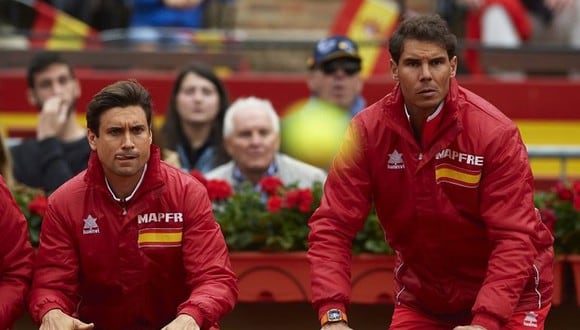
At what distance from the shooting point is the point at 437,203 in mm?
6891

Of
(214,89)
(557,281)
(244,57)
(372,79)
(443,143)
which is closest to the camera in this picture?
(443,143)

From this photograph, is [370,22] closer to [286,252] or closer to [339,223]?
[286,252]

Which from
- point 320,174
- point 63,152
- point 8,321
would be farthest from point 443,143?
point 63,152

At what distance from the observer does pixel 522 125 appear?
12.9 metres

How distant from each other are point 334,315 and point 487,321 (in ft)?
2.20

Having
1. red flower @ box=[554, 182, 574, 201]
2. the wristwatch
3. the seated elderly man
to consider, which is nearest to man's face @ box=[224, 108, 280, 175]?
the seated elderly man

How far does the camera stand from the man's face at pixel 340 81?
10.9 meters

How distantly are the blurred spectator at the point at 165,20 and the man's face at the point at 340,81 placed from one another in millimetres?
2904

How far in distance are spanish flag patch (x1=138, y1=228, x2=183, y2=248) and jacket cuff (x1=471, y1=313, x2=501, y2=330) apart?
1522 millimetres

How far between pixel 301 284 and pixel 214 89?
100 inches

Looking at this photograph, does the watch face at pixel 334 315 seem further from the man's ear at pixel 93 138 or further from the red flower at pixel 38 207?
the red flower at pixel 38 207

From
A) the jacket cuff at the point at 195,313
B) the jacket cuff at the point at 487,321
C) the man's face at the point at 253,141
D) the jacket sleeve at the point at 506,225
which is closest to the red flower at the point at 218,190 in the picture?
the man's face at the point at 253,141

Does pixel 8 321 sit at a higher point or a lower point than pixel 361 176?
lower

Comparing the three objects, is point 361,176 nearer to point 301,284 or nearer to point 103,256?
point 103,256
